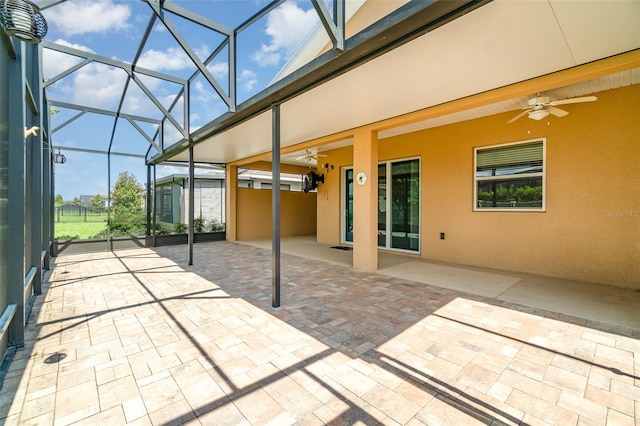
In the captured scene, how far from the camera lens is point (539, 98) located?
3.97 m

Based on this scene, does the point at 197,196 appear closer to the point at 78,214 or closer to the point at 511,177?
the point at 78,214

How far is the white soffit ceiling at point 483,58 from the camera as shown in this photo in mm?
2293

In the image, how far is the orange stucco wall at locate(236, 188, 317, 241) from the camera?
33.3 feet

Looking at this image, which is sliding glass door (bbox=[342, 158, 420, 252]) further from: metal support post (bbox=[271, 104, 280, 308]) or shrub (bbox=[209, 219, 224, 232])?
shrub (bbox=[209, 219, 224, 232])

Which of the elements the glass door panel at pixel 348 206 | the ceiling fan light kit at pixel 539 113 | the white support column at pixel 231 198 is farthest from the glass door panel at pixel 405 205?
the white support column at pixel 231 198

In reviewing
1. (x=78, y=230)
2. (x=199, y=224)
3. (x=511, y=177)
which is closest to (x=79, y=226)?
(x=78, y=230)

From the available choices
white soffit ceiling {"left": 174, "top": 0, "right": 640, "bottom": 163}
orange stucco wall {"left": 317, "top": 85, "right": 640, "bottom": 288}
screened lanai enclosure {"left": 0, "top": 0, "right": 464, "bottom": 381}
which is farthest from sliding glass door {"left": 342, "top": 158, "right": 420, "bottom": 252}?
screened lanai enclosure {"left": 0, "top": 0, "right": 464, "bottom": 381}

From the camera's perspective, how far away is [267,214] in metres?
10.7

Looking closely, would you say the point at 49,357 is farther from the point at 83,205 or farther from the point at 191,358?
the point at 83,205

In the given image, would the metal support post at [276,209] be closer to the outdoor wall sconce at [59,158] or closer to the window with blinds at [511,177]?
the window with blinds at [511,177]

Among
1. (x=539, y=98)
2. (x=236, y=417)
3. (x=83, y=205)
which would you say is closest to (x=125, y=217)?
(x=83, y=205)

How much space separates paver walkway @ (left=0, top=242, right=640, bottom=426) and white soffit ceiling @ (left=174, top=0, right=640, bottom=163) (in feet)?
8.95

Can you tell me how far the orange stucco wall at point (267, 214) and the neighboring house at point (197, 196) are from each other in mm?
723

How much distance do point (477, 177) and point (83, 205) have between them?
9580mm
